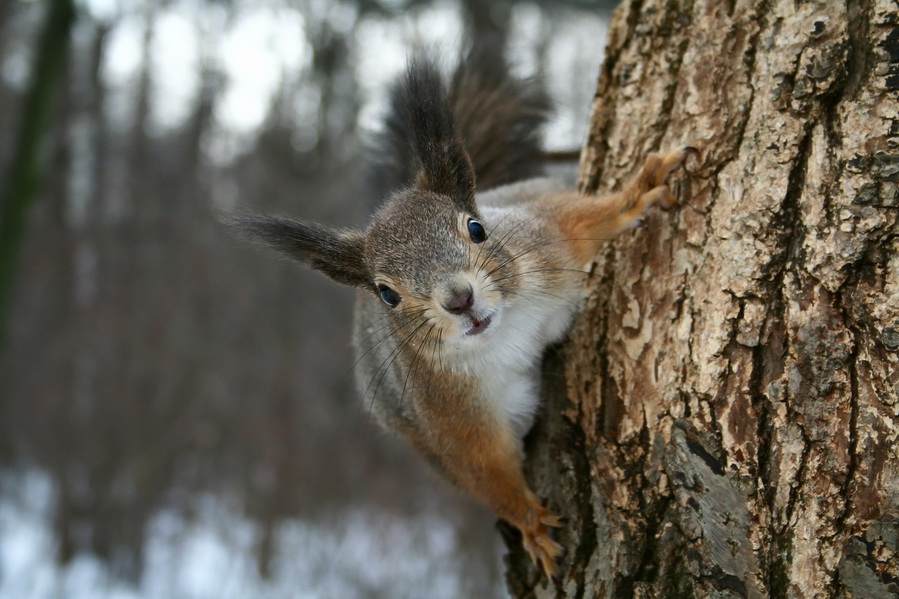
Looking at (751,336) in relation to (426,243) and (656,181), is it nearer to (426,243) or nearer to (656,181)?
(656,181)

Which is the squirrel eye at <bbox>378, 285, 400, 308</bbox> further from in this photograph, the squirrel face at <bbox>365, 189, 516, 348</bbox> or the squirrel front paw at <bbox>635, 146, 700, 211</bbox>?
the squirrel front paw at <bbox>635, 146, 700, 211</bbox>

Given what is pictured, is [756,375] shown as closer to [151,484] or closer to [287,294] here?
[287,294]

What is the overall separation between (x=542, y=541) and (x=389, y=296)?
83 cm

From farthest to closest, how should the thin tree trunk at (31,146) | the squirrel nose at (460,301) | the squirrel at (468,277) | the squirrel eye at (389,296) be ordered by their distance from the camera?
the thin tree trunk at (31,146), the squirrel eye at (389,296), the squirrel at (468,277), the squirrel nose at (460,301)

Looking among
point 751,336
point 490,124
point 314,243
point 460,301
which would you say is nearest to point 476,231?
point 460,301

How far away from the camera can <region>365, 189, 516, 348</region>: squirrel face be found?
6.18ft

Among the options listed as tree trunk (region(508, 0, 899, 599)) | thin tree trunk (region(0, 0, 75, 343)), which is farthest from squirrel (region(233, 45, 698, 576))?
thin tree trunk (region(0, 0, 75, 343))

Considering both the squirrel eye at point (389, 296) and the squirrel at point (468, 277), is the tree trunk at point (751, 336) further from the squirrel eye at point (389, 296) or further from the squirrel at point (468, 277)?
the squirrel eye at point (389, 296)

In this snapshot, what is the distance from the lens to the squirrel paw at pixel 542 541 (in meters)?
1.95

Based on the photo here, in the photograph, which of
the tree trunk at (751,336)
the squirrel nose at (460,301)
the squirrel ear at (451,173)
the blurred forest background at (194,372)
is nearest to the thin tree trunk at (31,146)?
the blurred forest background at (194,372)

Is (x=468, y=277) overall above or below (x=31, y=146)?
below

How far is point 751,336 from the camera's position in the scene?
158 cm

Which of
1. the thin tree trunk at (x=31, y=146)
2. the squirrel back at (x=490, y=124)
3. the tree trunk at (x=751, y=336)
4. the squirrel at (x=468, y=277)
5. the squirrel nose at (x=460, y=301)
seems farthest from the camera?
the thin tree trunk at (x=31, y=146)

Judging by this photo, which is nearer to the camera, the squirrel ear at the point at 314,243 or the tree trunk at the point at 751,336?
the tree trunk at the point at 751,336
